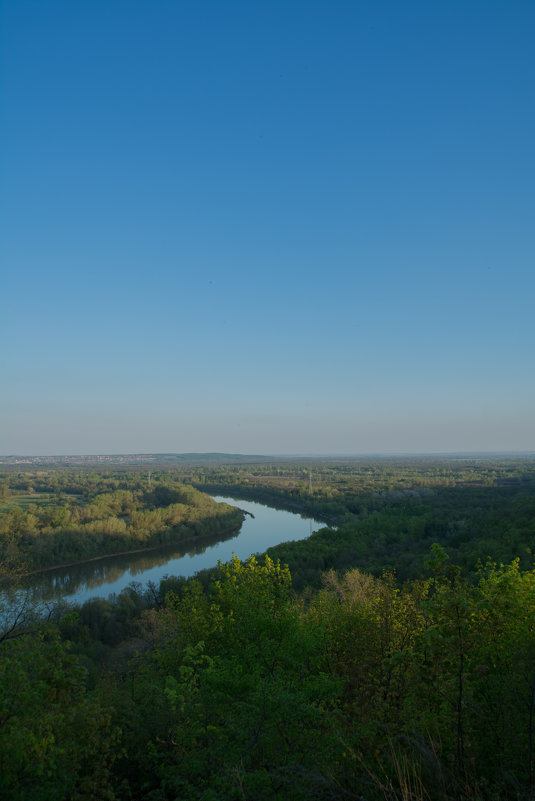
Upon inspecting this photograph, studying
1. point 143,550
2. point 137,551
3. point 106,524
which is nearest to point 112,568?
point 137,551

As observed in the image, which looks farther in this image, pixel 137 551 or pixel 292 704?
pixel 137 551

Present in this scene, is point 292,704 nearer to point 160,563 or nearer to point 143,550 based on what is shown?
point 160,563

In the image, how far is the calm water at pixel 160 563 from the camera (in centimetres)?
3328

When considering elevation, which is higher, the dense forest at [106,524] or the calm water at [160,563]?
the dense forest at [106,524]

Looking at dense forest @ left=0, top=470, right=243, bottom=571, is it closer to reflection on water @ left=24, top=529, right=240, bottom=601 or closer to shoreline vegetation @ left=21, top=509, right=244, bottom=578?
shoreline vegetation @ left=21, top=509, right=244, bottom=578

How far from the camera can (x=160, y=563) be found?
41.1 metres

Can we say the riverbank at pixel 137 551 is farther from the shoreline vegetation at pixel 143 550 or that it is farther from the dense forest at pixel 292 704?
the dense forest at pixel 292 704

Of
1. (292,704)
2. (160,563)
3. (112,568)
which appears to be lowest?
(160,563)

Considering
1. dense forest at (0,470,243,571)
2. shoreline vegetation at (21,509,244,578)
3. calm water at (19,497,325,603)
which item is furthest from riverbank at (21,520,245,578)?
calm water at (19,497,325,603)

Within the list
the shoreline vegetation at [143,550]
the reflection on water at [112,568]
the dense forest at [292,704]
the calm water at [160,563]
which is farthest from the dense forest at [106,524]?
the dense forest at [292,704]

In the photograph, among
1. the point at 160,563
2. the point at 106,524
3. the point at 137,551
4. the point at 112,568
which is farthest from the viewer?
the point at 106,524

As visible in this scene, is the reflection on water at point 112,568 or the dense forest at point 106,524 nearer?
the reflection on water at point 112,568

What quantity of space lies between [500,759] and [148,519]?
49556 mm

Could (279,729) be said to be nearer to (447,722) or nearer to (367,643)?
(447,722)
